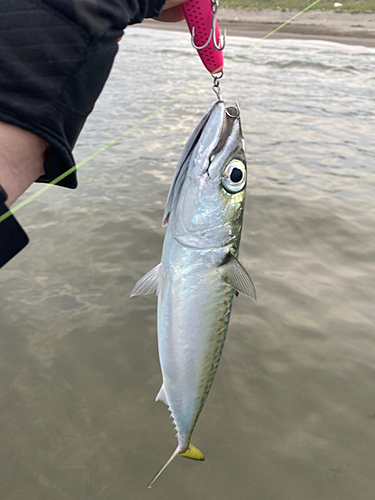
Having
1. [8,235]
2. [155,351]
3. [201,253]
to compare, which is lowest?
[155,351]

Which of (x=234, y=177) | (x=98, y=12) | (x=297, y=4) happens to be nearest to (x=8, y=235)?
(x=98, y=12)

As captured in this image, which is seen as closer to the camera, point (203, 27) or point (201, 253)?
point (201, 253)

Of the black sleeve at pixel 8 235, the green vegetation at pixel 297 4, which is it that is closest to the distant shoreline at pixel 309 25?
the green vegetation at pixel 297 4

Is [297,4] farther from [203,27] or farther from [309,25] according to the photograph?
[203,27]

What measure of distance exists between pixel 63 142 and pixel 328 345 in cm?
266

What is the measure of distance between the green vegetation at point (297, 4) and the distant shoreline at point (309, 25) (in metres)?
1.17

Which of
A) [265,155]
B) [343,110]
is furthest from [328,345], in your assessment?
[343,110]

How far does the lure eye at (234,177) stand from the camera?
4.39 feet

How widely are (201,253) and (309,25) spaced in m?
37.4

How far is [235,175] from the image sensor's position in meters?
1.35

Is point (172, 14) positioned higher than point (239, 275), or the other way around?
point (172, 14)

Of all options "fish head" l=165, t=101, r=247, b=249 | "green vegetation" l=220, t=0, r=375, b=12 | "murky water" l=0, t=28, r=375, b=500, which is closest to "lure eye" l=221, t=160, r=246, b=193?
"fish head" l=165, t=101, r=247, b=249

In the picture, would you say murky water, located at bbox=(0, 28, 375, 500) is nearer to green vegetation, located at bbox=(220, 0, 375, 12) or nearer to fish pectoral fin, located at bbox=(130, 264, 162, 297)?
fish pectoral fin, located at bbox=(130, 264, 162, 297)

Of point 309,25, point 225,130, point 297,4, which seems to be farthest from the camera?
point 297,4
